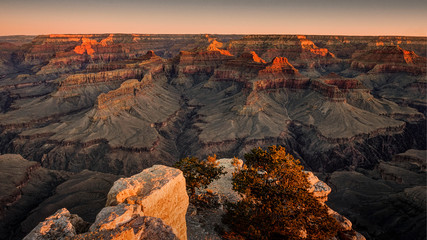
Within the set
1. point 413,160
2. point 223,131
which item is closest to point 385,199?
point 413,160

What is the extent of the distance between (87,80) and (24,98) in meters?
53.1

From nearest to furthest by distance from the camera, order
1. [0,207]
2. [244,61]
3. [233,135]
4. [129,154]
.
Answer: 1. [0,207]
2. [129,154]
3. [233,135]
4. [244,61]

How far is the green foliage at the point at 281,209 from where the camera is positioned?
23.6 metres

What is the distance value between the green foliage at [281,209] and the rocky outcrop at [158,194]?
645cm

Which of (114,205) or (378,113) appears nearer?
(114,205)

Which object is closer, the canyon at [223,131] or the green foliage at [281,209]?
the green foliage at [281,209]

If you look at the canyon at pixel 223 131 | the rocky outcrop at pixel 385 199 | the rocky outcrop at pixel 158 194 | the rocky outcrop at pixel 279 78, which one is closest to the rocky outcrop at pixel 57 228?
the rocky outcrop at pixel 158 194

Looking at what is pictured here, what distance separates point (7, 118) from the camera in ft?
372

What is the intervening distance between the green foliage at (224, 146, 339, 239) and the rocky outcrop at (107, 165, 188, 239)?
645 centimetres

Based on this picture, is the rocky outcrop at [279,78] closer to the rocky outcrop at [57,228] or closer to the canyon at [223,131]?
the canyon at [223,131]

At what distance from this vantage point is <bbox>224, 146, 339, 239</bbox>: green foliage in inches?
930

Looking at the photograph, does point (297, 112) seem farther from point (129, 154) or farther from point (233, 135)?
point (129, 154)

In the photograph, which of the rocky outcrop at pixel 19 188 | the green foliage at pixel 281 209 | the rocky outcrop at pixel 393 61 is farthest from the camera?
the rocky outcrop at pixel 393 61

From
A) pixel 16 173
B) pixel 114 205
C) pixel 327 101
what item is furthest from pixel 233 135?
pixel 114 205
